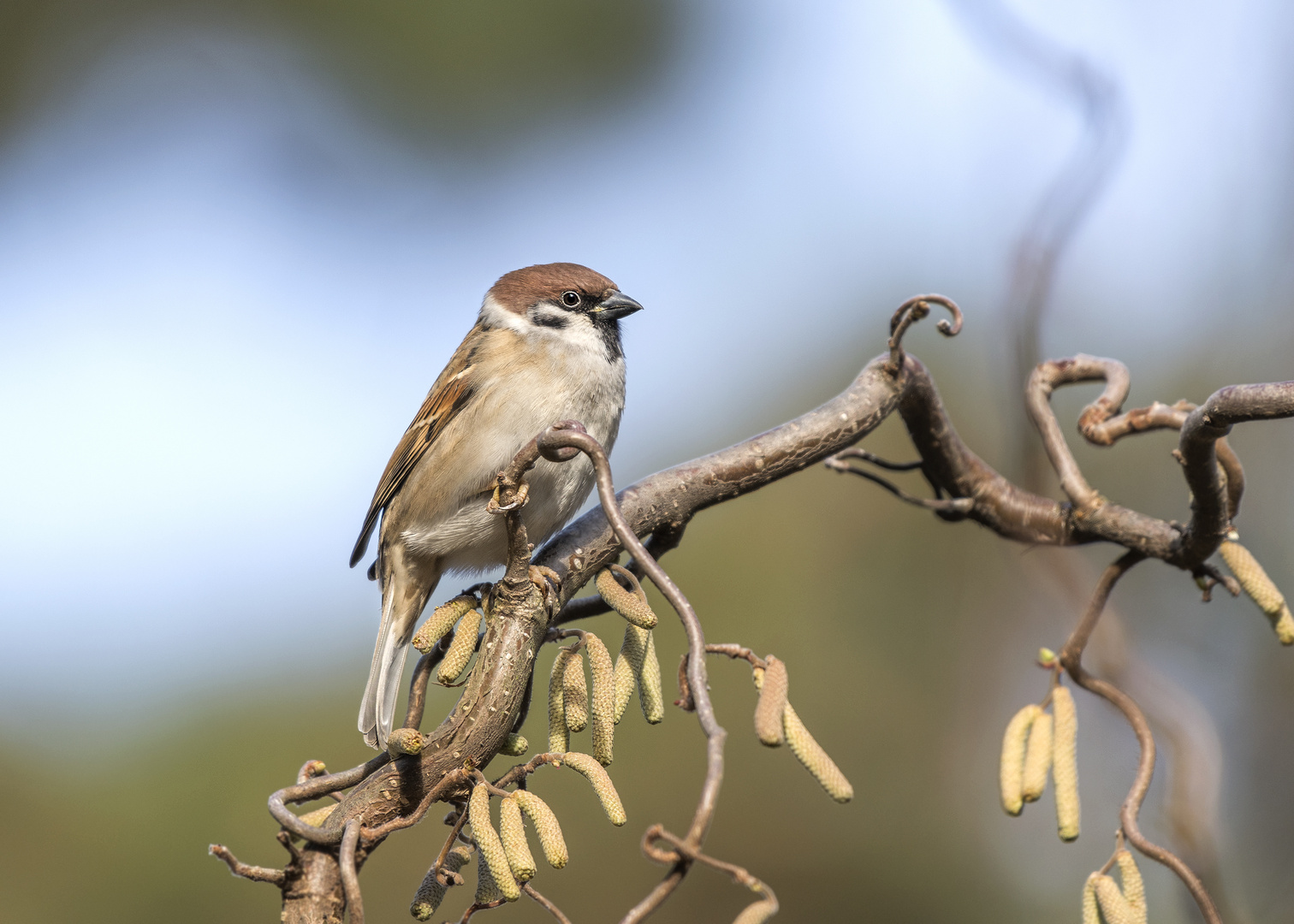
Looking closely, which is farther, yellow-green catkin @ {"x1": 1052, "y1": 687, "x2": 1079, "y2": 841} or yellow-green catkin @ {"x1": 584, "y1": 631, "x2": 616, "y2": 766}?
yellow-green catkin @ {"x1": 1052, "y1": 687, "x2": 1079, "y2": 841}

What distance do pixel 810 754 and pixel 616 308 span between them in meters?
2.06

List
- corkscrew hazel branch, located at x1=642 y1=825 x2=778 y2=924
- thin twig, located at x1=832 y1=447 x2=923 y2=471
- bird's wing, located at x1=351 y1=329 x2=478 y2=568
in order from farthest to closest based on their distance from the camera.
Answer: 1. bird's wing, located at x1=351 y1=329 x2=478 y2=568
2. thin twig, located at x1=832 y1=447 x2=923 y2=471
3. corkscrew hazel branch, located at x1=642 y1=825 x2=778 y2=924

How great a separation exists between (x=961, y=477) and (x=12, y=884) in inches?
139

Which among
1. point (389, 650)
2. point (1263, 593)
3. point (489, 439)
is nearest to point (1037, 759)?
point (1263, 593)

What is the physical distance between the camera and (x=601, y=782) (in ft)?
3.95

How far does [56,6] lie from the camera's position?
5.14 metres

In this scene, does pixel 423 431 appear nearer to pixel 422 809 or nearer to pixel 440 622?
pixel 440 622

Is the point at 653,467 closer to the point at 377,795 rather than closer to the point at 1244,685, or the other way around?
the point at 1244,685

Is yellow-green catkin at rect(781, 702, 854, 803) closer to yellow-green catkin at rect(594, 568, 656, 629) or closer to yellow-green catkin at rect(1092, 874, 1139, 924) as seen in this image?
yellow-green catkin at rect(594, 568, 656, 629)

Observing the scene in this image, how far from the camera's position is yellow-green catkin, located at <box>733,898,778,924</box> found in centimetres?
88

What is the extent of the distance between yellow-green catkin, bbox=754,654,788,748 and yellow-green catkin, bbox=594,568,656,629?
0.18 metres

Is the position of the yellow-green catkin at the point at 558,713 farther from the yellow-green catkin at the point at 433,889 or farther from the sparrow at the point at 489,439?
the sparrow at the point at 489,439

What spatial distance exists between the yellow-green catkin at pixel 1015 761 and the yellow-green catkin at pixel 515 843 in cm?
69

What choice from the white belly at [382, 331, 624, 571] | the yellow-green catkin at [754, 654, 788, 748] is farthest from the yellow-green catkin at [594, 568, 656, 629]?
the white belly at [382, 331, 624, 571]
